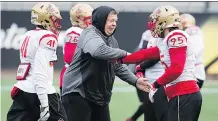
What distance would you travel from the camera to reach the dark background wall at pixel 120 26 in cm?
1692

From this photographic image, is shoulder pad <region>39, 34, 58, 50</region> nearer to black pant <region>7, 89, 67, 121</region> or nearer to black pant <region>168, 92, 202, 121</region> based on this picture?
black pant <region>7, 89, 67, 121</region>

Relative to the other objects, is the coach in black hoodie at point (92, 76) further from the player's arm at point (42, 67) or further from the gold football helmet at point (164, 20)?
the gold football helmet at point (164, 20)

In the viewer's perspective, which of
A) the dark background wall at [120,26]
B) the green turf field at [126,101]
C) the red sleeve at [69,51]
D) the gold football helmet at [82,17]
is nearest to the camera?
the red sleeve at [69,51]

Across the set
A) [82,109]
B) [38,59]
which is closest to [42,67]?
[38,59]

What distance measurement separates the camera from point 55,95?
687 cm

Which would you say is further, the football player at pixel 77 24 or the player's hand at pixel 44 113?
the football player at pixel 77 24

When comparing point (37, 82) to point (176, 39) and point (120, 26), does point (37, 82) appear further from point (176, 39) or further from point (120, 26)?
point (120, 26)

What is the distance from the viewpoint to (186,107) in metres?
6.65

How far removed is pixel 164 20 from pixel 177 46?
46 cm

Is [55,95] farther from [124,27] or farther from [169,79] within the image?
[124,27]

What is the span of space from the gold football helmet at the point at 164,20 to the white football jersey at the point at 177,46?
0.53 ft

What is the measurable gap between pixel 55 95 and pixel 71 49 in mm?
1700

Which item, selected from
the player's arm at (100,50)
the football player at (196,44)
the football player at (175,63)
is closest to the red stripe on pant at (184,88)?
the football player at (175,63)

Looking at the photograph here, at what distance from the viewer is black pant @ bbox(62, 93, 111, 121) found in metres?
6.74
